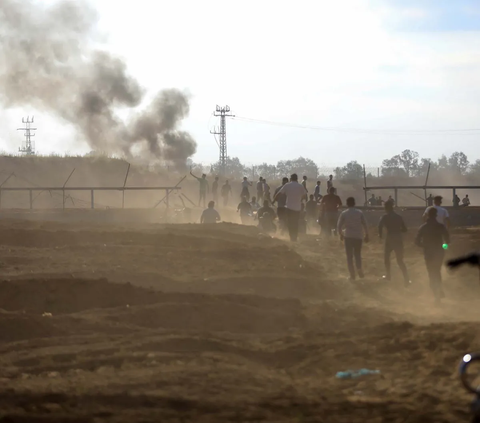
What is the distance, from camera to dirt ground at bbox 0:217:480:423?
6613 millimetres

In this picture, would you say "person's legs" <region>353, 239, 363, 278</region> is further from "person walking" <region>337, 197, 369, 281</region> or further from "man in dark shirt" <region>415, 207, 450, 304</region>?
"man in dark shirt" <region>415, 207, 450, 304</region>

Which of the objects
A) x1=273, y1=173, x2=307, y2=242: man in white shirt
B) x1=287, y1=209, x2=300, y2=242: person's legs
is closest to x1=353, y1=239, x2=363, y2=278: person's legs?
x1=273, y1=173, x2=307, y2=242: man in white shirt

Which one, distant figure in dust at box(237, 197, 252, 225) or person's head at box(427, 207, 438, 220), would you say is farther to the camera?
distant figure in dust at box(237, 197, 252, 225)

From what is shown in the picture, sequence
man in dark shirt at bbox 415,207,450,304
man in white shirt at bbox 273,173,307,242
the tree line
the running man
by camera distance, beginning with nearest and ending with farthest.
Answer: man in dark shirt at bbox 415,207,450,304, man in white shirt at bbox 273,173,307,242, the running man, the tree line

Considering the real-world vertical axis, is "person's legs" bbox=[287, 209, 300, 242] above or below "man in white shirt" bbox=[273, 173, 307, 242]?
below

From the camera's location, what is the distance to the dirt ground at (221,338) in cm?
661

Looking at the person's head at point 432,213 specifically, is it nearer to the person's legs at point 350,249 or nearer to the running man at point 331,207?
the person's legs at point 350,249

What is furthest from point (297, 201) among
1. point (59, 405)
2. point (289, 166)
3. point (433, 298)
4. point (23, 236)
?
point (289, 166)

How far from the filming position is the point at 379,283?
1584 centimetres

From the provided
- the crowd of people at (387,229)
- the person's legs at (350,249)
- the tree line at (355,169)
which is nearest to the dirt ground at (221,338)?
the person's legs at (350,249)

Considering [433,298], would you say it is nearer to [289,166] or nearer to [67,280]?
[67,280]

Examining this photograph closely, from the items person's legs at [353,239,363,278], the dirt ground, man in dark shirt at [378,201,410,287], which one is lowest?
the dirt ground

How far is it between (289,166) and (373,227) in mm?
88374

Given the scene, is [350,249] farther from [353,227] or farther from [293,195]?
[293,195]
